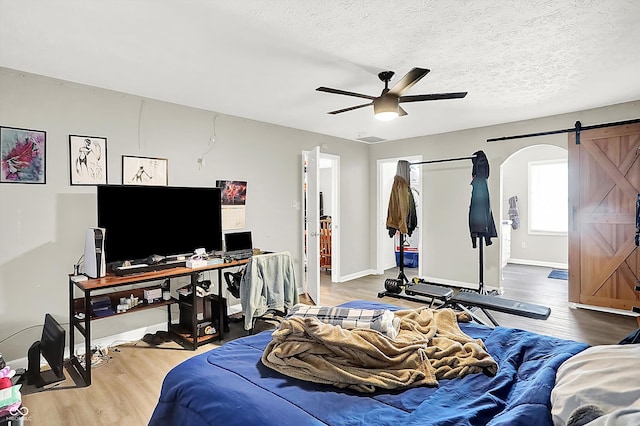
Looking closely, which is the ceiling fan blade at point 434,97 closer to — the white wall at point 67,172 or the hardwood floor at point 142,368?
the white wall at point 67,172

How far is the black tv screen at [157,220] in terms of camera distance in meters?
3.13

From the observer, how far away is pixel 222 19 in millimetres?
2152

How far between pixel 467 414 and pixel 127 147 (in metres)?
3.63

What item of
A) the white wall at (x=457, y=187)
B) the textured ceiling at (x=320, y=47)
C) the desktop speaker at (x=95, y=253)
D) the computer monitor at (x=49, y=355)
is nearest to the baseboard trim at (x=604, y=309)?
the white wall at (x=457, y=187)

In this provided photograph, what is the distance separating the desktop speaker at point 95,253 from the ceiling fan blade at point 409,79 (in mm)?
2668

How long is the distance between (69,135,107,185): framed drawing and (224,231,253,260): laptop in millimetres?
1385

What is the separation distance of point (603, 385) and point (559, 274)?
659 centimetres

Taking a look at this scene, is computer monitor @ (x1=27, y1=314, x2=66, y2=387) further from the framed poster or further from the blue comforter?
the framed poster

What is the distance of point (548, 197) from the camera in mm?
7277

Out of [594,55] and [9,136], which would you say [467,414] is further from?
[9,136]

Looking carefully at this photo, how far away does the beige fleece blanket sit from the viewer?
4.58 feet

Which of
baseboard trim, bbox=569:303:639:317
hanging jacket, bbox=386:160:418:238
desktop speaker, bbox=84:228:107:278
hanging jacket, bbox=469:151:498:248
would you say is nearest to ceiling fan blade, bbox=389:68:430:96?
hanging jacket, bbox=469:151:498:248

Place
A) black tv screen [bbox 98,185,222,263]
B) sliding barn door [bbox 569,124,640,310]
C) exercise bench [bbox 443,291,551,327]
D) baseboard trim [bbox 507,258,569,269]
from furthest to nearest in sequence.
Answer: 1. baseboard trim [bbox 507,258,569,269]
2. sliding barn door [bbox 569,124,640,310]
3. black tv screen [bbox 98,185,222,263]
4. exercise bench [bbox 443,291,551,327]

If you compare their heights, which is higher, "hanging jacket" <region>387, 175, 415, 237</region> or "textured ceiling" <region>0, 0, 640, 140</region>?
"textured ceiling" <region>0, 0, 640, 140</region>
